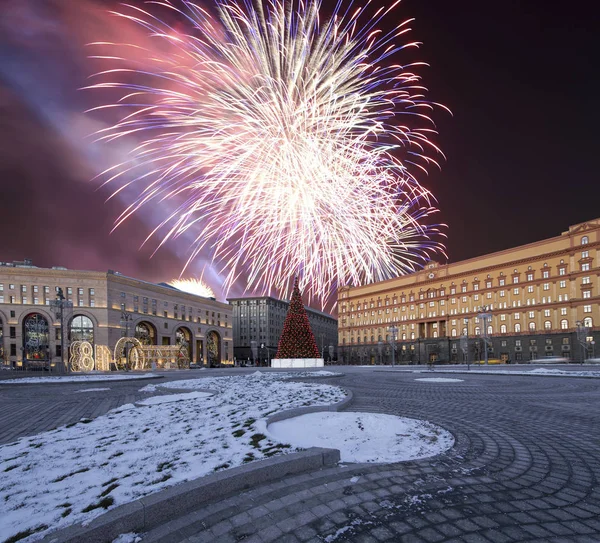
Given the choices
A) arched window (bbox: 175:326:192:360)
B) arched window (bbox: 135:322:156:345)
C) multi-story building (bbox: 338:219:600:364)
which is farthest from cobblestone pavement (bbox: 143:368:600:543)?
arched window (bbox: 175:326:192:360)

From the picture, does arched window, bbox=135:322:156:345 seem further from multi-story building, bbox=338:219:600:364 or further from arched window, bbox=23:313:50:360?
multi-story building, bbox=338:219:600:364

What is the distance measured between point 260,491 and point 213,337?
361 ft

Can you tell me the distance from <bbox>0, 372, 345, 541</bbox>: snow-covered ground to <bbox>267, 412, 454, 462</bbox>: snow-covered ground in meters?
0.70

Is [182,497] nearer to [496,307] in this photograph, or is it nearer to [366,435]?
[366,435]

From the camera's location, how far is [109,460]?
5301 millimetres

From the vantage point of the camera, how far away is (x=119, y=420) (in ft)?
27.9

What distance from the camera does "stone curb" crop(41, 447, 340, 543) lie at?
326cm

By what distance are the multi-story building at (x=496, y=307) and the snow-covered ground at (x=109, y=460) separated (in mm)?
54178

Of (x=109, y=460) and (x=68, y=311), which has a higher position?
(x=68, y=311)

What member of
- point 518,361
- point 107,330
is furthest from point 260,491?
point 518,361

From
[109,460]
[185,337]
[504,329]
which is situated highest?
[109,460]

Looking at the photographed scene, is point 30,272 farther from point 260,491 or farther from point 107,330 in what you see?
point 260,491

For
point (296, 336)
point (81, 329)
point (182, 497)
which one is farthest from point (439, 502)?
point (81, 329)

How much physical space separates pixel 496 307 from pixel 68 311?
8593 cm
